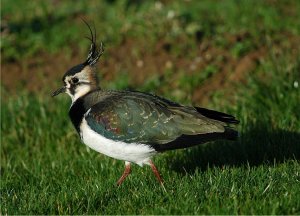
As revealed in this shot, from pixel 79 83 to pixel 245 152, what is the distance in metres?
2.01

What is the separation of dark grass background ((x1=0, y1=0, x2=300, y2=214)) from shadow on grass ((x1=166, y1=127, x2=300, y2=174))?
0.05 feet

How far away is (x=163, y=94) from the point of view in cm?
941

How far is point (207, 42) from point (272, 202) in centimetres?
510

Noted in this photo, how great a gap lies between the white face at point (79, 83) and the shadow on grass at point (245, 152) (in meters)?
1.29

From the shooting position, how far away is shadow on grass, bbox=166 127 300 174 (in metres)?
6.98

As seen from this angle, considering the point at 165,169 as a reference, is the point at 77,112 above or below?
above

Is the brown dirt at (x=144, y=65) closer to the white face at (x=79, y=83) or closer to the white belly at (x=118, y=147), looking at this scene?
the white face at (x=79, y=83)

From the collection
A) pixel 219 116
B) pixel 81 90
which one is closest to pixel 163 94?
pixel 81 90

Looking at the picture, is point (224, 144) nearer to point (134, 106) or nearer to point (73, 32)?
point (134, 106)

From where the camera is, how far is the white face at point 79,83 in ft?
22.6

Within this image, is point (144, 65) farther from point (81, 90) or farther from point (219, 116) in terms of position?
point (219, 116)

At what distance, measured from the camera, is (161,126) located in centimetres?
627

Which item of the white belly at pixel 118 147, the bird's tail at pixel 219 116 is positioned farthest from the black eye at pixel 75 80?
the bird's tail at pixel 219 116

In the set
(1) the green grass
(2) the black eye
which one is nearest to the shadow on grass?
(1) the green grass
